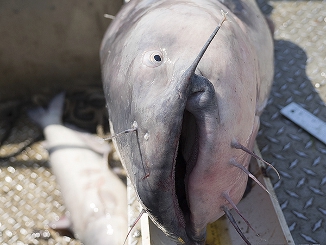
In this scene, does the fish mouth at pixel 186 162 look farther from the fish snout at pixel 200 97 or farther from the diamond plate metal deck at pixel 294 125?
the diamond plate metal deck at pixel 294 125

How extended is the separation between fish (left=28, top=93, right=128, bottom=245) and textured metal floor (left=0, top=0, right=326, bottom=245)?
0.16 metres

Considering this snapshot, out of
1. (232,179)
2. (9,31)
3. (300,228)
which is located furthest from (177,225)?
(9,31)

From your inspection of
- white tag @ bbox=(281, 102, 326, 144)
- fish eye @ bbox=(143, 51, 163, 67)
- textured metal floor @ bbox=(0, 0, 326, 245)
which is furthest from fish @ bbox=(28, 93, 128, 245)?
fish eye @ bbox=(143, 51, 163, 67)

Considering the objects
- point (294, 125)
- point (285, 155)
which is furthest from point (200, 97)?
point (294, 125)

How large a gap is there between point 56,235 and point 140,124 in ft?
5.10

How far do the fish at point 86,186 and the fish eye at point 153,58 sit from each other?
122cm

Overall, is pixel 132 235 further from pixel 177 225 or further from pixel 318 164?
pixel 318 164

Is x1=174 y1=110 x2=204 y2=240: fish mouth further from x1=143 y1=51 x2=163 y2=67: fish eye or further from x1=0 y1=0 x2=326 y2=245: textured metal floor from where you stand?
x1=0 y1=0 x2=326 y2=245: textured metal floor

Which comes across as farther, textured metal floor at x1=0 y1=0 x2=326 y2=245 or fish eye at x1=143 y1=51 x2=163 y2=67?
textured metal floor at x1=0 y1=0 x2=326 y2=245

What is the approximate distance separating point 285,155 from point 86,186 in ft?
3.80

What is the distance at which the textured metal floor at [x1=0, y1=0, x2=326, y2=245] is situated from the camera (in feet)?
6.13

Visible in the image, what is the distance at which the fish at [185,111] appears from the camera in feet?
2.78

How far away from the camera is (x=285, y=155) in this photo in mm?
2051

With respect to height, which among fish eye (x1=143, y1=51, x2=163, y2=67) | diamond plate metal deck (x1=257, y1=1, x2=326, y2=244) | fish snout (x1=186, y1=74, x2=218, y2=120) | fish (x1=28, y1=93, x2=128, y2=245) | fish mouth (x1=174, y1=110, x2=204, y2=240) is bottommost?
fish (x1=28, y1=93, x2=128, y2=245)
